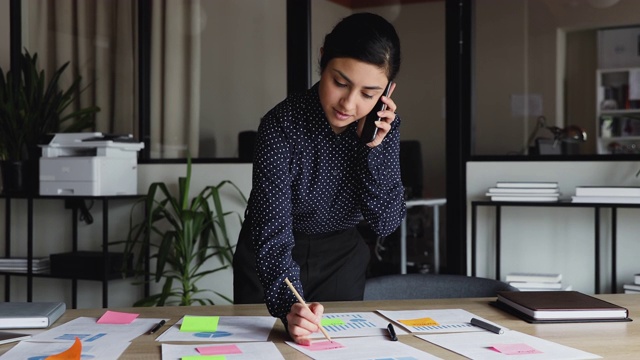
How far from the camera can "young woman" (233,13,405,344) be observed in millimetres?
1688

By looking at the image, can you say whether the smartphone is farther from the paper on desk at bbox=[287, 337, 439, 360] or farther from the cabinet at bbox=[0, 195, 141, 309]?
the cabinet at bbox=[0, 195, 141, 309]

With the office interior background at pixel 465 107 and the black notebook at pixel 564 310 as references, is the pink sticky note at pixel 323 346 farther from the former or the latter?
the office interior background at pixel 465 107

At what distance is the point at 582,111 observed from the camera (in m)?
4.05

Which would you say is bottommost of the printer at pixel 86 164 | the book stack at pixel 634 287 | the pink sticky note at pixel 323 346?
the book stack at pixel 634 287

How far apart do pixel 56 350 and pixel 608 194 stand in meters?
2.52

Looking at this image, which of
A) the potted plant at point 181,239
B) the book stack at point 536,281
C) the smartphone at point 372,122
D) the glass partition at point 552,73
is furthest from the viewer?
the potted plant at point 181,239

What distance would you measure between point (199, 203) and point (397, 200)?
2.15m

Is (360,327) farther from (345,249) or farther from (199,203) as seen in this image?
(199,203)

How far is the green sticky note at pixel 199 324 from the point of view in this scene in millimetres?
1604

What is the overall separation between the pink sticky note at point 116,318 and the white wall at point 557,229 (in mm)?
2297

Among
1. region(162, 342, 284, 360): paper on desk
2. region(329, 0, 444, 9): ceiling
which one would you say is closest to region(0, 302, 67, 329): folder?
region(162, 342, 284, 360): paper on desk

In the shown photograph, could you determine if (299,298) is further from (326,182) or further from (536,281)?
(536,281)

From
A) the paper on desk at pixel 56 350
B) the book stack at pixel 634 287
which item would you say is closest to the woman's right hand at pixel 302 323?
the paper on desk at pixel 56 350

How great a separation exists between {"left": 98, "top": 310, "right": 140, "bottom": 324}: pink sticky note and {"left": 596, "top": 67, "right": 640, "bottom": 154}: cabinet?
2.58 metres
